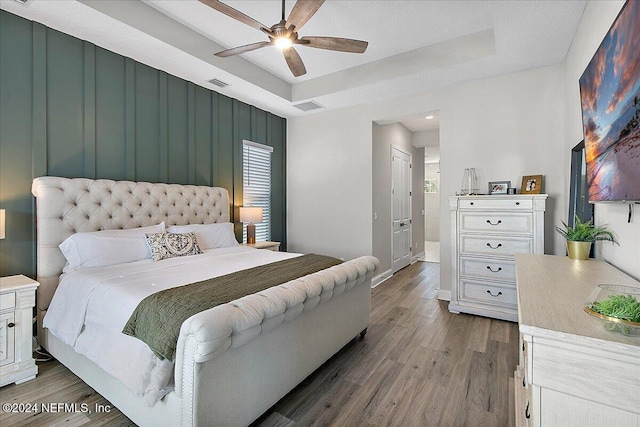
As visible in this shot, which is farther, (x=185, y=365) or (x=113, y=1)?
(x=113, y=1)

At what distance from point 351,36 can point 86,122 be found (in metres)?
2.81

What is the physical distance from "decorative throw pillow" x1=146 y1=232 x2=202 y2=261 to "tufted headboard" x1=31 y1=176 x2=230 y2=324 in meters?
0.47

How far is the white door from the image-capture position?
18.3 feet

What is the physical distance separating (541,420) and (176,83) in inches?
170

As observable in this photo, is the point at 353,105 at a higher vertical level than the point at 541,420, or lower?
higher

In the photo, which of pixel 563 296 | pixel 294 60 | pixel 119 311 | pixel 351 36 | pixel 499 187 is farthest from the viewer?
pixel 499 187

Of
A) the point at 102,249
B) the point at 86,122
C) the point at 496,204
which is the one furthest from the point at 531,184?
the point at 86,122

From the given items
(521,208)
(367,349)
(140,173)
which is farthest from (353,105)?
(367,349)

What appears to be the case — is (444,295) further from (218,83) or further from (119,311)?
(218,83)

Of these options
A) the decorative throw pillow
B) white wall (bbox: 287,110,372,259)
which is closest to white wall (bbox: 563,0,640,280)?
white wall (bbox: 287,110,372,259)

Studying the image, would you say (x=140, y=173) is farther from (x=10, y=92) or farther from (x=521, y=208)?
(x=521, y=208)

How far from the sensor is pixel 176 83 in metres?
3.73

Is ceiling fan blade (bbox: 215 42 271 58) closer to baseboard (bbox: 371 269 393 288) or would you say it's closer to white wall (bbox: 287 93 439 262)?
white wall (bbox: 287 93 439 262)

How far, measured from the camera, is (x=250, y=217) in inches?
168
